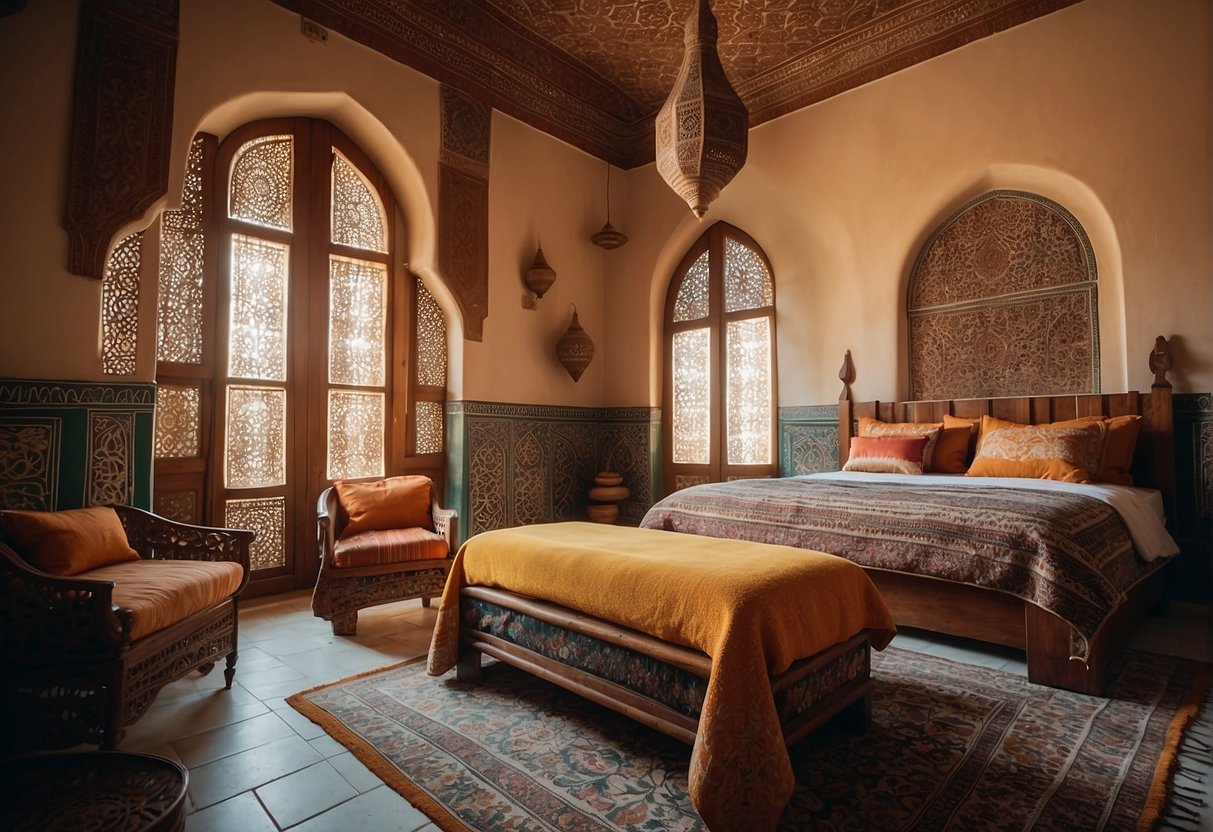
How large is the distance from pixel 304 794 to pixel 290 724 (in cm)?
58

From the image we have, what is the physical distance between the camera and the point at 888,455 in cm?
477

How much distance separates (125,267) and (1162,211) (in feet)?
21.5

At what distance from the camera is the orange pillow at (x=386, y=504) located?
4113 millimetres

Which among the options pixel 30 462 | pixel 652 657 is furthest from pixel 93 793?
pixel 30 462

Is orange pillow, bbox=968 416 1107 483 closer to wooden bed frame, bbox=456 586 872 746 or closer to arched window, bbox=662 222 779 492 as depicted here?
arched window, bbox=662 222 779 492

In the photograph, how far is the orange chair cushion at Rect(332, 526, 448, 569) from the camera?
3688mm

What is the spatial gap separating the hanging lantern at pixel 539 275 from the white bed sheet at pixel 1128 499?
346cm

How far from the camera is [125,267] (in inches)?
152

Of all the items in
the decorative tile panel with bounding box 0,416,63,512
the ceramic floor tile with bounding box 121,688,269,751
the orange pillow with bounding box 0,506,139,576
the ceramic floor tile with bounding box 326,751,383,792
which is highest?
the decorative tile panel with bounding box 0,416,63,512

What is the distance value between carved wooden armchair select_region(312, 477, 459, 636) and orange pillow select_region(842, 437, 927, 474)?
300cm

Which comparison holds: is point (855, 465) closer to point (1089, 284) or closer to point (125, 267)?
point (1089, 284)

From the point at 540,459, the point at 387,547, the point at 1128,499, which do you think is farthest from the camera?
the point at 540,459

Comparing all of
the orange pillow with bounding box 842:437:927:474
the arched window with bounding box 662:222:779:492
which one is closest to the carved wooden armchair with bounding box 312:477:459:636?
the orange pillow with bounding box 842:437:927:474

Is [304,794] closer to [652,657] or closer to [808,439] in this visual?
[652,657]
